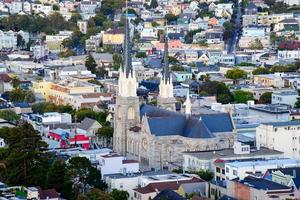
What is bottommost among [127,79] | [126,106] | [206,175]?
[206,175]

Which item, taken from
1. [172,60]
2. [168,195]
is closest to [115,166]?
[168,195]

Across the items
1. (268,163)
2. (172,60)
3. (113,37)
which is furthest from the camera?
(113,37)

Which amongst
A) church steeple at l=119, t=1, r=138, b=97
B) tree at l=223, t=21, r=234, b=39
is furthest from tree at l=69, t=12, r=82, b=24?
church steeple at l=119, t=1, r=138, b=97

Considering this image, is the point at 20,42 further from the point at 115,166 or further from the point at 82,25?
the point at 115,166

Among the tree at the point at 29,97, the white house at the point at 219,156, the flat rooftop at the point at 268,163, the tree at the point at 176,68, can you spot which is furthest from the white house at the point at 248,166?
the tree at the point at 176,68

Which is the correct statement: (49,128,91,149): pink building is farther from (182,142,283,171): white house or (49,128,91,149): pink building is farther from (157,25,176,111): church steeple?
(182,142,283,171): white house
